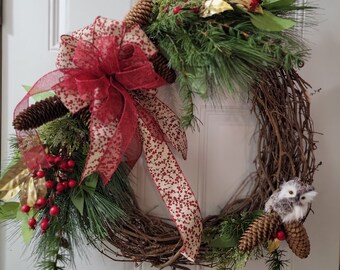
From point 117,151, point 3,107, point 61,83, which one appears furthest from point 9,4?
point 117,151

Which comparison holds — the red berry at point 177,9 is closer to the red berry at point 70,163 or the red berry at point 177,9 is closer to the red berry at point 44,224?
the red berry at point 70,163

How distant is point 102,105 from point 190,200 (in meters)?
0.26

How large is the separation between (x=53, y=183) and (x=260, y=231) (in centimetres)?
42

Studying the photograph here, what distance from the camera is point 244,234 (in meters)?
0.58

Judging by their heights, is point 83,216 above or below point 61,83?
below

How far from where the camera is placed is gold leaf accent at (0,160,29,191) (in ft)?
1.97

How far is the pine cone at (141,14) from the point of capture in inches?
Result: 23.7

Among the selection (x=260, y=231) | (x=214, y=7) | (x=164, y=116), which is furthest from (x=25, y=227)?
(x=214, y=7)

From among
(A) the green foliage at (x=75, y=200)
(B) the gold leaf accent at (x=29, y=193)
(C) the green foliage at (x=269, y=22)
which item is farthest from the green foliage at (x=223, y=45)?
(B) the gold leaf accent at (x=29, y=193)

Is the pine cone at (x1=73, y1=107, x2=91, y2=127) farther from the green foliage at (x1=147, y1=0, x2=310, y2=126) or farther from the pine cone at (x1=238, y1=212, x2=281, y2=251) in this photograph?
the pine cone at (x1=238, y1=212, x2=281, y2=251)

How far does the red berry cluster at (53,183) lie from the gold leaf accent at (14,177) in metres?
0.05

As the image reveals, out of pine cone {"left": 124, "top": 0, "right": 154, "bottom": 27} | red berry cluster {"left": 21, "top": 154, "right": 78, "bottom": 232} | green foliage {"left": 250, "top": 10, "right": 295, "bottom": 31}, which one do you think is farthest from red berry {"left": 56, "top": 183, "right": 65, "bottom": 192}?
green foliage {"left": 250, "top": 10, "right": 295, "bottom": 31}

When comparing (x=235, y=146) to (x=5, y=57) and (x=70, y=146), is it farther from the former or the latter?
(x=5, y=57)

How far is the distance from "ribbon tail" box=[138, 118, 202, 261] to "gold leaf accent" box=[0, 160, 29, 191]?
257 millimetres
